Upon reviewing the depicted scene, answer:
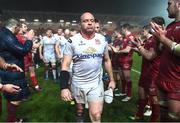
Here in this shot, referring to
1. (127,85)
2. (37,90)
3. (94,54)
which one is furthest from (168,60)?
(37,90)

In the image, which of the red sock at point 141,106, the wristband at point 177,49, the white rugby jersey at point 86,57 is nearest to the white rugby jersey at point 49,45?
the red sock at point 141,106

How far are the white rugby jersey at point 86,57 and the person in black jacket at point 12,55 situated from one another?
4.33 feet

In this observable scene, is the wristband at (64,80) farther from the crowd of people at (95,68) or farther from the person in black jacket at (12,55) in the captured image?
the person in black jacket at (12,55)

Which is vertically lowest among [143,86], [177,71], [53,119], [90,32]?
[53,119]

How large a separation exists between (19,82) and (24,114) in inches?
72.1

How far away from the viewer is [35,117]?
28.2 feet

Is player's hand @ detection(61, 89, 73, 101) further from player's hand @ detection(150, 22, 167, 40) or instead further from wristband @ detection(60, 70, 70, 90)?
player's hand @ detection(150, 22, 167, 40)

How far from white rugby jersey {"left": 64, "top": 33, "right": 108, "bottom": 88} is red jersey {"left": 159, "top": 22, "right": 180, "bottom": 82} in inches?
59.6

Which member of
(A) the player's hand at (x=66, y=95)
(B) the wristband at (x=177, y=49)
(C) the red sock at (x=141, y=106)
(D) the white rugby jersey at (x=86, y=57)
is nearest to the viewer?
(B) the wristband at (x=177, y=49)

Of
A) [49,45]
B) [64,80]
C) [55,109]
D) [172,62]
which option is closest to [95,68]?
[64,80]

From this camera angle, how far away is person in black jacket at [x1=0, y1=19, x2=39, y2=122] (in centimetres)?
699

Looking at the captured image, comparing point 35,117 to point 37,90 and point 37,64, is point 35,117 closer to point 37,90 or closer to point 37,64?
point 37,90

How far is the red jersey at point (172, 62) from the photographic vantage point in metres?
4.94

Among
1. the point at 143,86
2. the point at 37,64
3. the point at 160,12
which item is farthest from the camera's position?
the point at 160,12
